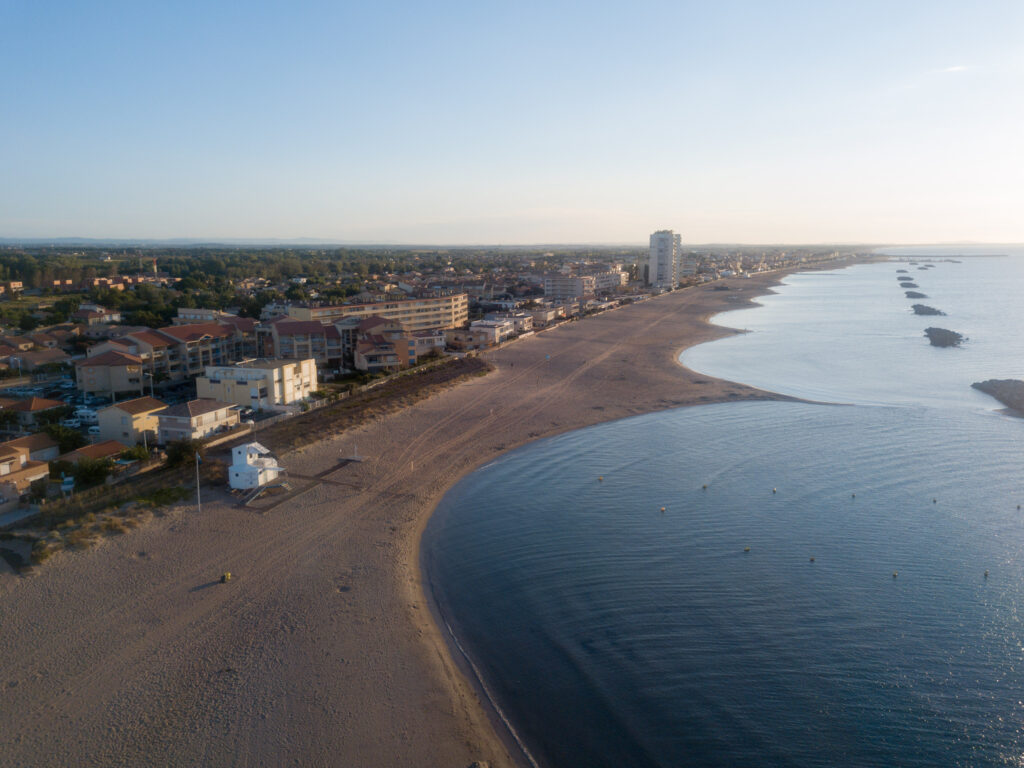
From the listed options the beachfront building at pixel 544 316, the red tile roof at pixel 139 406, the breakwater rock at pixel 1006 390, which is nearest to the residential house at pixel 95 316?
the red tile roof at pixel 139 406

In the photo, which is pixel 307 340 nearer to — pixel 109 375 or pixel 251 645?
pixel 109 375

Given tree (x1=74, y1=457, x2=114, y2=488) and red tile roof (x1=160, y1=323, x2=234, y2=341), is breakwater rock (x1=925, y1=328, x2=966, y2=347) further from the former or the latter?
tree (x1=74, y1=457, x2=114, y2=488)

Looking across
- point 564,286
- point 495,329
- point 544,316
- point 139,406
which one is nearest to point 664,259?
point 564,286

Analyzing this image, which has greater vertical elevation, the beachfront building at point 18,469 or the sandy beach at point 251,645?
the beachfront building at point 18,469

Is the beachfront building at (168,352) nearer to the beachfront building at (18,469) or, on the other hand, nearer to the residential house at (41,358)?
the residential house at (41,358)

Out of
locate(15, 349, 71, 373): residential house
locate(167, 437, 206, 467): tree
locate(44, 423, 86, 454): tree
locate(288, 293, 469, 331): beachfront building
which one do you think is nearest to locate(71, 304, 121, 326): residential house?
locate(15, 349, 71, 373): residential house

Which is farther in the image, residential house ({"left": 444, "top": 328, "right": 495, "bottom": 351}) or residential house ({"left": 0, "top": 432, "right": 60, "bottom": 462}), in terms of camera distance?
residential house ({"left": 444, "top": 328, "right": 495, "bottom": 351})
